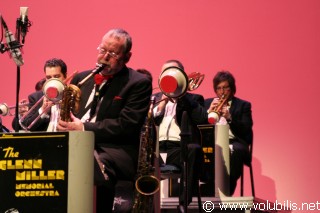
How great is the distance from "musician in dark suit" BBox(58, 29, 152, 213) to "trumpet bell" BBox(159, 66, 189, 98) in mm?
157

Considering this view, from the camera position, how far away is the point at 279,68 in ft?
22.1

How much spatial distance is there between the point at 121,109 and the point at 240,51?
2915 mm

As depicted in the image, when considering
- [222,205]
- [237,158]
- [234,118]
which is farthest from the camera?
[234,118]

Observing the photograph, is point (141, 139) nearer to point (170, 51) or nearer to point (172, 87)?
point (172, 87)

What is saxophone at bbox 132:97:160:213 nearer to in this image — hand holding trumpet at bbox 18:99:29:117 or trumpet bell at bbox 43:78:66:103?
trumpet bell at bbox 43:78:66:103

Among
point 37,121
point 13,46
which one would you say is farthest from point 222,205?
point 13,46

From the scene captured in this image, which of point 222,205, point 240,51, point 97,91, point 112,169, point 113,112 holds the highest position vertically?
point 240,51

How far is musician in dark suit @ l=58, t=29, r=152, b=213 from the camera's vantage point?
154 inches

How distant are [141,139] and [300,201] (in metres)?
2.89

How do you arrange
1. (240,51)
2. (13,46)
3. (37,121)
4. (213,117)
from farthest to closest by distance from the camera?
1. (240,51)
2. (213,117)
3. (37,121)
4. (13,46)

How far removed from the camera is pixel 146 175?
13.4ft

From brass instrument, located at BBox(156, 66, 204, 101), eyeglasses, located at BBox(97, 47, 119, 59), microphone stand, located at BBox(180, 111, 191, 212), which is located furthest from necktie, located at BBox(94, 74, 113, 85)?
microphone stand, located at BBox(180, 111, 191, 212)

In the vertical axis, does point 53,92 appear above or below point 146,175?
above

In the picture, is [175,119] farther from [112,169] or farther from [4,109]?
[112,169]
